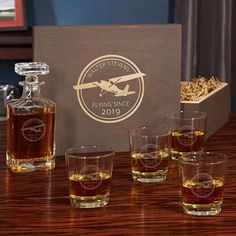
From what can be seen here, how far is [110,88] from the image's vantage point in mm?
1449

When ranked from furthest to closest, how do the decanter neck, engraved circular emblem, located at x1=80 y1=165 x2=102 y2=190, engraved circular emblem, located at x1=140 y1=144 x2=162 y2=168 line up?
the decanter neck < engraved circular emblem, located at x1=140 y1=144 x2=162 y2=168 < engraved circular emblem, located at x1=80 y1=165 x2=102 y2=190

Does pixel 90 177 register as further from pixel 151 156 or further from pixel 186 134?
pixel 186 134

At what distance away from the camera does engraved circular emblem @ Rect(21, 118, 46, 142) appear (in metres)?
1.31

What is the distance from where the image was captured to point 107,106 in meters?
1.45

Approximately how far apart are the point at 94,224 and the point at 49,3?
2.85 m

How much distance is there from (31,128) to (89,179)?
0.28m

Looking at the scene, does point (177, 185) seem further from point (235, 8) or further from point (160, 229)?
point (235, 8)

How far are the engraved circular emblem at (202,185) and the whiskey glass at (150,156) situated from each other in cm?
18

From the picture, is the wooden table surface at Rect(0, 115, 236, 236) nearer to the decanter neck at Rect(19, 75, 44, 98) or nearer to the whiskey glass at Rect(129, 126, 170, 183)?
the whiskey glass at Rect(129, 126, 170, 183)

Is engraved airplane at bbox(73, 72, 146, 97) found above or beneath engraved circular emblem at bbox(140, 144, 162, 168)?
above

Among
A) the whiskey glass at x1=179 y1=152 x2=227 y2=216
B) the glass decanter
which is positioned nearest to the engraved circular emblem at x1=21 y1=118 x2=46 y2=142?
the glass decanter

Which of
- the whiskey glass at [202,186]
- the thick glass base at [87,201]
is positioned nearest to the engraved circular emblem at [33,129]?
the thick glass base at [87,201]

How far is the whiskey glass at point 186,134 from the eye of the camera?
141 cm

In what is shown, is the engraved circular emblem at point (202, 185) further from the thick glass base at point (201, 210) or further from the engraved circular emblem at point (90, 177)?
the engraved circular emblem at point (90, 177)
